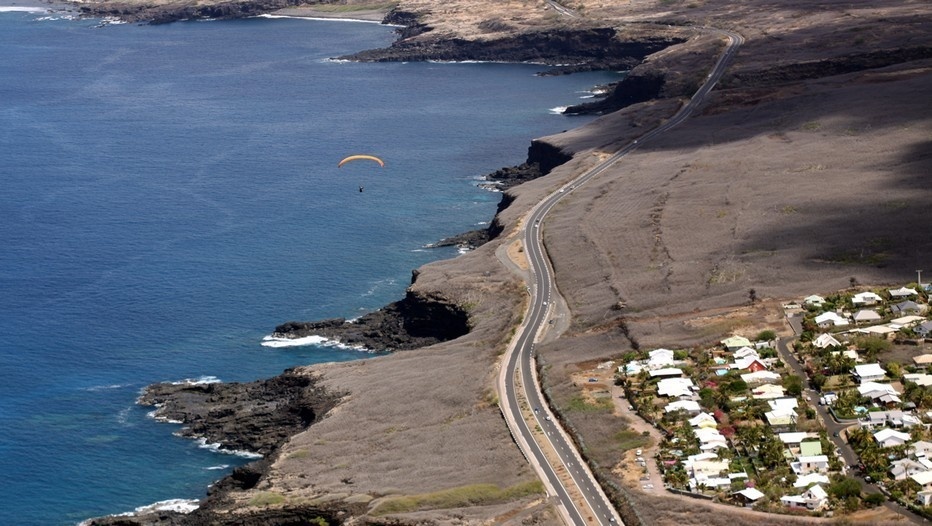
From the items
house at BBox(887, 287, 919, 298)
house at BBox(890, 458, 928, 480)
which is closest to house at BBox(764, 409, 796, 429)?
house at BBox(890, 458, 928, 480)

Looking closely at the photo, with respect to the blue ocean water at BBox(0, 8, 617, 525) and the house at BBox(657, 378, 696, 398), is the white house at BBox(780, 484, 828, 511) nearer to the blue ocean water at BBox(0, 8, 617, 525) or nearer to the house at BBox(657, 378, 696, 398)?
the house at BBox(657, 378, 696, 398)

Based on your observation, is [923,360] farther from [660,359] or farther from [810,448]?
[660,359]

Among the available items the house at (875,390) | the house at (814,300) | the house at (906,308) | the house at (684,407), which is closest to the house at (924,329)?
the house at (906,308)

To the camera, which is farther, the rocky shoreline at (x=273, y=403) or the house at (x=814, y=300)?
the house at (x=814, y=300)

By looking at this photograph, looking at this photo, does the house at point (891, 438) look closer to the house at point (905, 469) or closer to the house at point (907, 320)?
the house at point (905, 469)

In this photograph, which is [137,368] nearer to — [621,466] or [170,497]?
[170,497]

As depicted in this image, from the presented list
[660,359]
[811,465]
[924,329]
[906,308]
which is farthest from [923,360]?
[660,359]
